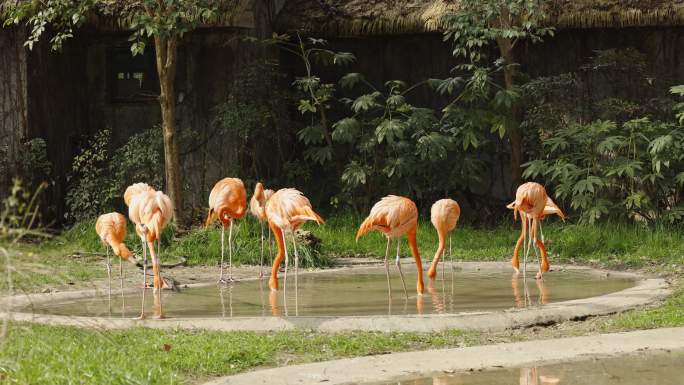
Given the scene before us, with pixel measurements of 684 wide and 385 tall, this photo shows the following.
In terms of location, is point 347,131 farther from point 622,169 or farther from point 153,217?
point 153,217

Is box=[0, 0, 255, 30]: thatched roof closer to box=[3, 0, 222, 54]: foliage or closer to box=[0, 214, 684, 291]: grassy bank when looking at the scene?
box=[3, 0, 222, 54]: foliage

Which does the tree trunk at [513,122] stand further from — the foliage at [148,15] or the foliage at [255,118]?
the foliage at [148,15]

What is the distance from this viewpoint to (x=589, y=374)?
5.48 meters

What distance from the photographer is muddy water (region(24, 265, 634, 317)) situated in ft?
25.2

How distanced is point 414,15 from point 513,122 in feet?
6.46

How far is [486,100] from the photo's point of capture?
13.3 meters

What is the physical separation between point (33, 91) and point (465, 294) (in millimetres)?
7390

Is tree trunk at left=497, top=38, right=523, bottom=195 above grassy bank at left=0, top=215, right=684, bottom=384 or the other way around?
above

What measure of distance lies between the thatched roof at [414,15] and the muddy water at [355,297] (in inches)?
180

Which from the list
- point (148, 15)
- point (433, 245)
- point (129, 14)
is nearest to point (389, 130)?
point (433, 245)

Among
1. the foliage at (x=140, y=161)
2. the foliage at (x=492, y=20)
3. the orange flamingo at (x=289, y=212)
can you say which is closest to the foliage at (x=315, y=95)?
the foliage at (x=492, y=20)

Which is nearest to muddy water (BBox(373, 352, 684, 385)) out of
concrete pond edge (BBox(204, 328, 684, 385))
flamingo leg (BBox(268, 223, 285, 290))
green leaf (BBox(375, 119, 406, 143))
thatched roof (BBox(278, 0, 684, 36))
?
concrete pond edge (BBox(204, 328, 684, 385))

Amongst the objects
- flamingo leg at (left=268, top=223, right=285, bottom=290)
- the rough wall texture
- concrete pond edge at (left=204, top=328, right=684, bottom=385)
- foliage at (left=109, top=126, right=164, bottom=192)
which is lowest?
concrete pond edge at (left=204, top=328, right=684, bottom=385)

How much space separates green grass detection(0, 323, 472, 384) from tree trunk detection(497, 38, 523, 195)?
6.81 m
